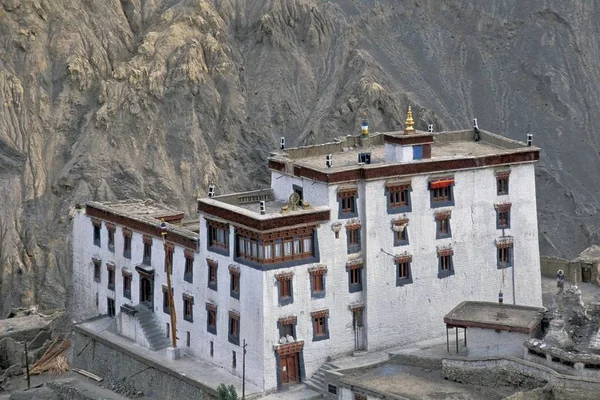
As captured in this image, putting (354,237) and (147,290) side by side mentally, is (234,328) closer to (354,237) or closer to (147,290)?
(354,237)

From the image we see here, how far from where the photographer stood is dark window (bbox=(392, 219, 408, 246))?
6338cm

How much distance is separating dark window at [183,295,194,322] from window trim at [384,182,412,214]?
1001cm

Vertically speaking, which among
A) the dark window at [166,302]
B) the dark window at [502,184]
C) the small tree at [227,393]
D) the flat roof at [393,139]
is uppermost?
the flat roof at [393,139]

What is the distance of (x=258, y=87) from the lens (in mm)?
112312

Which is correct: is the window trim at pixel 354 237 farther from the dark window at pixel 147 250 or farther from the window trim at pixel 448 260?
the dark window at pixel 147 250

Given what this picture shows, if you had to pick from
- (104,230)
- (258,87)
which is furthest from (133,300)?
(258,87)

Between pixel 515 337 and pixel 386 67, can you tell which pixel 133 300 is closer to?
pixel 515 337

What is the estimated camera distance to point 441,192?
212ft

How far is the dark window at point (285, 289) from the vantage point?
60250mm

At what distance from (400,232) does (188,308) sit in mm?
10410

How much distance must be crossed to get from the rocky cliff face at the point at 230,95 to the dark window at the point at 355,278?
122 ft

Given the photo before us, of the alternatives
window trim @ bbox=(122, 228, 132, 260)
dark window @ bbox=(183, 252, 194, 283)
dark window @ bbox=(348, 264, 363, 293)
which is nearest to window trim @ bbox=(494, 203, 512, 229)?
dark window @ bbox=(348, 264, 363, 293)

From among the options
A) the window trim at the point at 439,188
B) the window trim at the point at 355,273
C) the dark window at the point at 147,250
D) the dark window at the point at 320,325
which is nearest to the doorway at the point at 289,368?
the dark window at the point at 320,325

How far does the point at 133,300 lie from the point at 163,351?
4.32m
